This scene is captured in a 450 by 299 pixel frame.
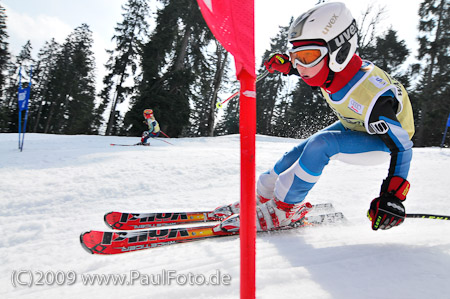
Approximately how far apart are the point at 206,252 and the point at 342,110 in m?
1.34

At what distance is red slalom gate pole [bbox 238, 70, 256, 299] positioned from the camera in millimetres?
722

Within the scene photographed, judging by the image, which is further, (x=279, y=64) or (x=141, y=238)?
(x=279, y=64)

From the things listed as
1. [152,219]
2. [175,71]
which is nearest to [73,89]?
[175,71]

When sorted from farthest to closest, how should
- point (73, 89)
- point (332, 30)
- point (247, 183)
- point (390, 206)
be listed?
point (73, 89) < point (332, 30) < point (390, 206) < point (247, 183)

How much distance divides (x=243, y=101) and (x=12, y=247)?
6.46ft

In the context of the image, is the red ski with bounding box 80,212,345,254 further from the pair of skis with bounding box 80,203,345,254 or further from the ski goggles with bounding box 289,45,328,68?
the ski goggles with bounding box 289,45,328,68

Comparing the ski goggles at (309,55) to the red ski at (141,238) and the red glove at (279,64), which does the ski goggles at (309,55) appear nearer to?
the red glove at (279,64)

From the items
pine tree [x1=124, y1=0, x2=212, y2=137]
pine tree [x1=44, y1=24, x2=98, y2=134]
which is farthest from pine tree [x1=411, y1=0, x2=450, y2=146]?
pine tree [x1=44, y1=24, x2=98, y2=134]

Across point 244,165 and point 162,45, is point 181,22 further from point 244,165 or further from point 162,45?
point 244,165

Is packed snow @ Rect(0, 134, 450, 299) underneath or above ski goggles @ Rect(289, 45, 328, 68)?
underneath

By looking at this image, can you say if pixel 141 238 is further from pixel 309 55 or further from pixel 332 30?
pixel 332 30

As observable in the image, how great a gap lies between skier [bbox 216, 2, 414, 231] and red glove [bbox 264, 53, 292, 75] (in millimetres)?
361

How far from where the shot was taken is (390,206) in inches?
58.7

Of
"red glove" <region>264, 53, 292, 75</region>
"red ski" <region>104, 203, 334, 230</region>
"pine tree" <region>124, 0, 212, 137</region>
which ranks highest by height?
"pine tree" <region>124, 0, 212, 137</region>
